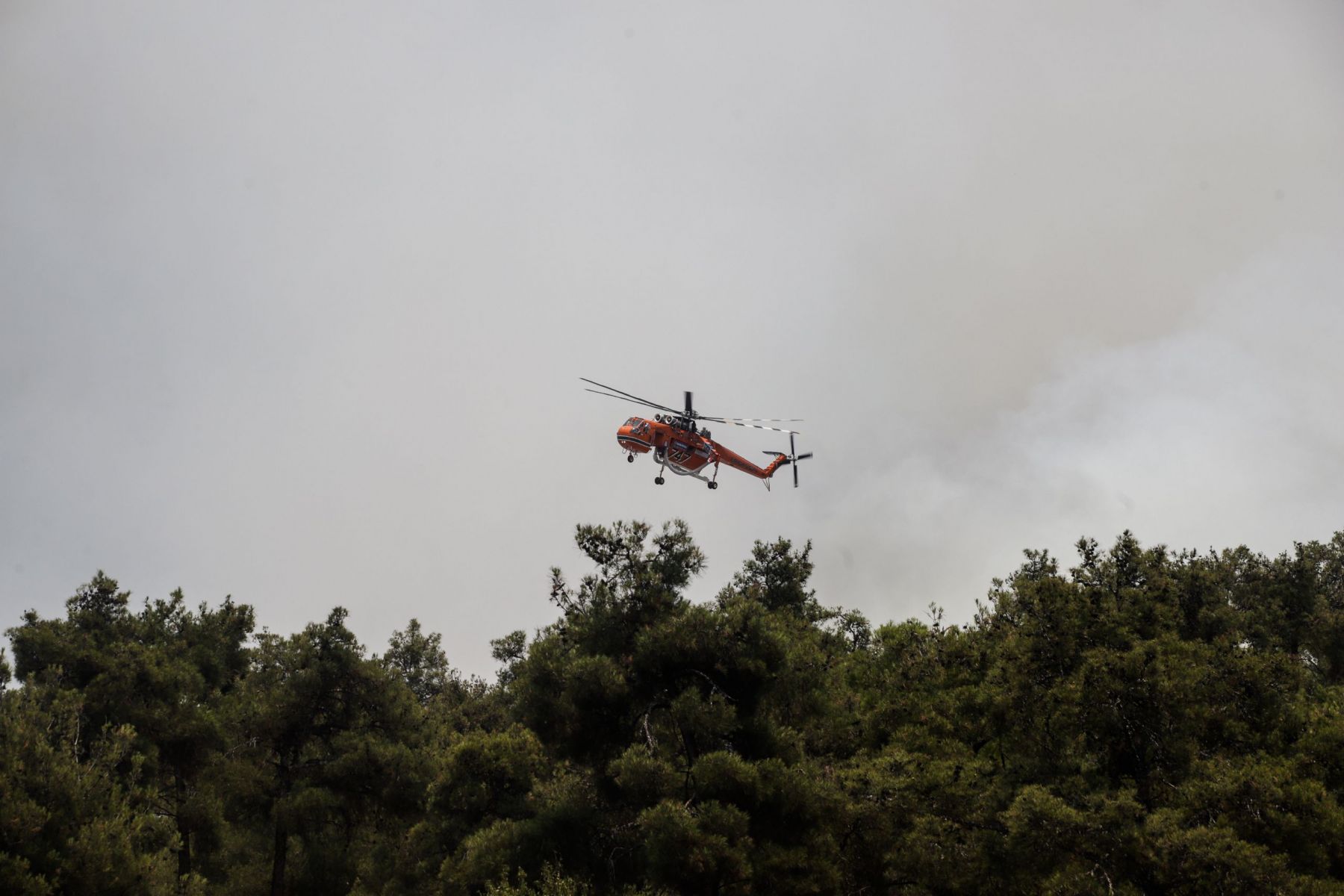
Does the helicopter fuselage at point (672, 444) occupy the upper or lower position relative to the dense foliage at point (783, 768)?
upper

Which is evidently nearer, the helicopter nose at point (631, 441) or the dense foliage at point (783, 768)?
the dense foliage at point (783, 768)

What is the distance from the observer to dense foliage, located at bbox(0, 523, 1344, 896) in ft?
75.9

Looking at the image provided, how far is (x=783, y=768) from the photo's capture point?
2484 centimetres

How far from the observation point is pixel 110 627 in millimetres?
44062

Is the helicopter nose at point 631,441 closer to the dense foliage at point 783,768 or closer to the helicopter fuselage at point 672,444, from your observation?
the helicopter fuselage at point 672,444

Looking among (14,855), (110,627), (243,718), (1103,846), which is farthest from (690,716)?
(110,627)

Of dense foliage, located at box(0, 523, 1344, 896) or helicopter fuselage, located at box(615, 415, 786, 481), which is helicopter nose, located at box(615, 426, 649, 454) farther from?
dense foliage, located at box(0, 523, 1344, 896)

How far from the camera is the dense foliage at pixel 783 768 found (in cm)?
2314

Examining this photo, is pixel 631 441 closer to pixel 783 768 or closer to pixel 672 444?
pixel 672 444

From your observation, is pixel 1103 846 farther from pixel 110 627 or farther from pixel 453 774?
pixel 110 627

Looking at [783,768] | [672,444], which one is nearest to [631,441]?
[672,444]

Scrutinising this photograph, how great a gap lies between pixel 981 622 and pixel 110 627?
134ft

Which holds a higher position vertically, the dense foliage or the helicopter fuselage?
the helicopter fuselage

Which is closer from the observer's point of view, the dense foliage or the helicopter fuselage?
the dense foliage
